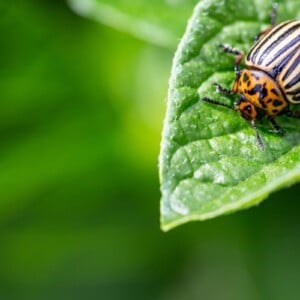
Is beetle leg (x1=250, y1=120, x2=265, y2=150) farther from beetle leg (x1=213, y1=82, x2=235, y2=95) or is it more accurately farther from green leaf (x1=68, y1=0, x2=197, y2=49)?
green leaf (x1=68, y1=0, x2=197, y2=49)

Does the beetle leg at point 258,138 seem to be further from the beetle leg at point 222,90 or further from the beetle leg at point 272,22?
the beetle leg at point 272,22

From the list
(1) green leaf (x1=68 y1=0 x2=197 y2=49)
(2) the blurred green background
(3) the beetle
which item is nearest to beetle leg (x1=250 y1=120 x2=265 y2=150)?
(3) the beetle

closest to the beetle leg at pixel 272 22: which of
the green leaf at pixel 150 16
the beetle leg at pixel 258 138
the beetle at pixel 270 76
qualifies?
the beetle at pixel 270 76

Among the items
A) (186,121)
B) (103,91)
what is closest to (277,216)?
(103,91)

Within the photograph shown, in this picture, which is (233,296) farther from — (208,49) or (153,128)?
(208,49)

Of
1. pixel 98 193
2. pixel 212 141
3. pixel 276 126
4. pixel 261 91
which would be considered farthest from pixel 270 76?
pixel 98 193

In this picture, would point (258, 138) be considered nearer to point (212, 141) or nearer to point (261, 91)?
point (212, 141)
